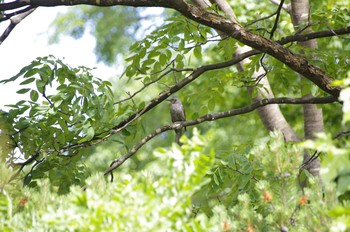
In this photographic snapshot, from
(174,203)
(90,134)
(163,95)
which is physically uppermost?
(163,95)

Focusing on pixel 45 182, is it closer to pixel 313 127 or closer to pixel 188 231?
pixel 188 231

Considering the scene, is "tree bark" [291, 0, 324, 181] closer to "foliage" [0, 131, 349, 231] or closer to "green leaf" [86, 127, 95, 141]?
"green leaf" [86, 127, 95, 141]

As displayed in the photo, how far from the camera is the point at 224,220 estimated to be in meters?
2.29

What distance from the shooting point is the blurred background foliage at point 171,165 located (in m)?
1.96

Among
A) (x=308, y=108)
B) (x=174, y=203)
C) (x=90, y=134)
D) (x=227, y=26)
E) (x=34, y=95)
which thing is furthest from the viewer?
(x=308, y=108)

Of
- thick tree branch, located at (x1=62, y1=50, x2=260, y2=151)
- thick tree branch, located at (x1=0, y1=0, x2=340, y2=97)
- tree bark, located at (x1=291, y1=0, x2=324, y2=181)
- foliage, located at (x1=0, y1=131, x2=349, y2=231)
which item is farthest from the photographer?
tree bark, located at (x1=291, y1=0, x2=324, y2=181)

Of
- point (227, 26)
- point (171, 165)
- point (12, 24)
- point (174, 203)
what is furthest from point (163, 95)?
point (174, 203)

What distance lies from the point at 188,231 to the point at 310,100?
215cm

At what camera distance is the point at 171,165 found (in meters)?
2.05

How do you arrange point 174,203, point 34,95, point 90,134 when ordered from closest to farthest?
point 174,203
point 90,134
point 34,95

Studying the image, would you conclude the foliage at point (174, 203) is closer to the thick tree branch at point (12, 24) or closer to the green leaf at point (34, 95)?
the green leaf at point (34, 95)

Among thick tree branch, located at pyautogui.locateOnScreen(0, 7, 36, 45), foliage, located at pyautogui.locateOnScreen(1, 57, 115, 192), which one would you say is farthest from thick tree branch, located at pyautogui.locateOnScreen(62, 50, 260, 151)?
thick tree branch, located at pyautogui.locateOnScreen(0, 7, 36, 45)

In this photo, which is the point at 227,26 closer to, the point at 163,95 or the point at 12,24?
the point at 163,95

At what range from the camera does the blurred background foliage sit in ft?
6.43
